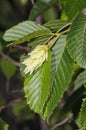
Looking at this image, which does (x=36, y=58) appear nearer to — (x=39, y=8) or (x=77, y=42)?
(x=77, y=42)

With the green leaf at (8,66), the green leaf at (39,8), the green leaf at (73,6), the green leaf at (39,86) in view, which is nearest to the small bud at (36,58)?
the green leaf at (39,86)

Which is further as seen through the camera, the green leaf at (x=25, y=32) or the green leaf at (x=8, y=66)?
the green leaf at (x=8, y=66)

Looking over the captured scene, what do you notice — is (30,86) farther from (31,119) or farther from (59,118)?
(31,119)

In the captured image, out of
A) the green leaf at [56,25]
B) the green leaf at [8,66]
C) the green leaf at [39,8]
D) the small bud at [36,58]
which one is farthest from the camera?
the green leaf at [8,66]

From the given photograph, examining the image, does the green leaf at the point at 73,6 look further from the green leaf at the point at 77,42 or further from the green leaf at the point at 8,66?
the green leaf at the point at 8,66

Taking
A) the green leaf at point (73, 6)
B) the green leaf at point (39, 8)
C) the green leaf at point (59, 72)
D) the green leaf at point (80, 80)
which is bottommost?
the green leaf at point (80, 80)

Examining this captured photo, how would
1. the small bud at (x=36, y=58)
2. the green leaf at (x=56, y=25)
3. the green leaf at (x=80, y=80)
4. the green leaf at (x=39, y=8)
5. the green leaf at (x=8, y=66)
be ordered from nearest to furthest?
the small bud at (x=36, y=58) → the green leaf at (x=56, y=25) → the green leaf at (x=39, y=8) → the green leaf at (x=80, y=80) → the green leaf at (x=8, y=66)
